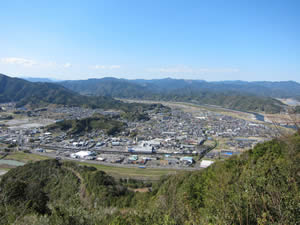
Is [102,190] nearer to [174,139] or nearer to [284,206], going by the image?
[284,206]

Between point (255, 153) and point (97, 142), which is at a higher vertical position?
point (255, 153)

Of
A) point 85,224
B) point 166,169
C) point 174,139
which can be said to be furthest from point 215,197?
point 174,139

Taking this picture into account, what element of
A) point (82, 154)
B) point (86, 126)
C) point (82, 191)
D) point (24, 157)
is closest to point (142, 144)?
point (82, 154)

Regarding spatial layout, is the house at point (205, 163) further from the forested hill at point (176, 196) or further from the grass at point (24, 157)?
the grass at point (24, 157)

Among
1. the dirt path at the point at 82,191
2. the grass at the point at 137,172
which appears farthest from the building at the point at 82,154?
the dirt path at the point at 82,191

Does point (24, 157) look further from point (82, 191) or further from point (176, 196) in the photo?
point (176, 196)

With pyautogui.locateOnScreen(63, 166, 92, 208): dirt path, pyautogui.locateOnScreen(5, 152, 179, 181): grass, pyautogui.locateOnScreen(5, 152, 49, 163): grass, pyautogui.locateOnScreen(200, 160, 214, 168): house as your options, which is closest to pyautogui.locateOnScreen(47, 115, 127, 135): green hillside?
pyautogui.locateOnScreen(5, 152, 49, 163): grass
